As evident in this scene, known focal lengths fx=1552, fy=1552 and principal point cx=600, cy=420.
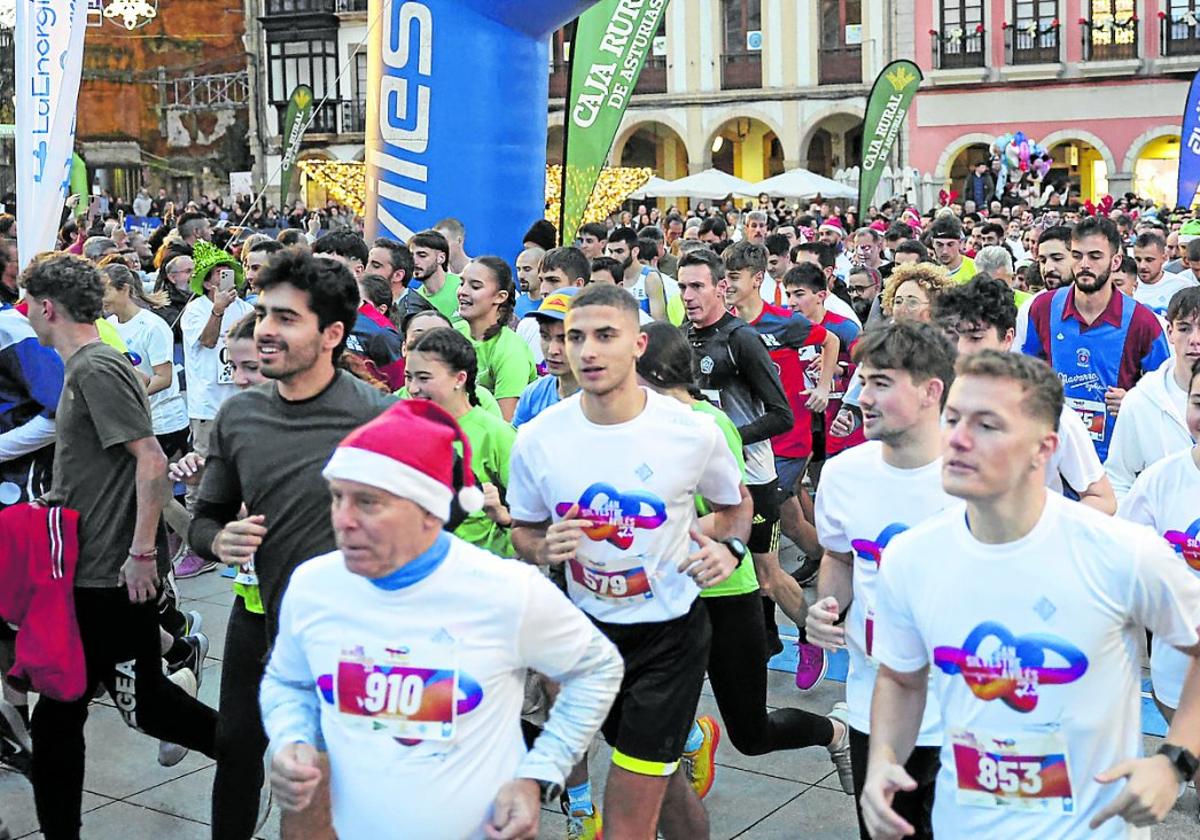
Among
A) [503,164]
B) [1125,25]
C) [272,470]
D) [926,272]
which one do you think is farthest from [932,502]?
[1125,25]

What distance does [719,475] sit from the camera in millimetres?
4750

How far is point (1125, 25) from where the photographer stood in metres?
43.0

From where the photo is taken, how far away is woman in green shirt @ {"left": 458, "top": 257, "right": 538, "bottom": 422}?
7.38 metres

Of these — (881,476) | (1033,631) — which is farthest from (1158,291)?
(1033,631)

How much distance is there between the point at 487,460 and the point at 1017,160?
33729 mm

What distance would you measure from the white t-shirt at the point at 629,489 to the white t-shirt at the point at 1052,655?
1378 mm

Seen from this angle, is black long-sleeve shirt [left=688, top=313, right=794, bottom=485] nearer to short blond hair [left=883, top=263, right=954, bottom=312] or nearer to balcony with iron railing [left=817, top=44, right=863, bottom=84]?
short blond hair [left=883, top=263, right=954, bottom=312]

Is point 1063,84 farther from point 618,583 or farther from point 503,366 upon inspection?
point 618,583

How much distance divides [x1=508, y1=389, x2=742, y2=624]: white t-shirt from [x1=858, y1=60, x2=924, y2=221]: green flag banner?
1613 centimetres

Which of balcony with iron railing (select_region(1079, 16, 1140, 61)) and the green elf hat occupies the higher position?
balcony with iron railing (select_region(1079, 16, 1140, 61))

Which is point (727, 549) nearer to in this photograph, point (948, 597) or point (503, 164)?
point (948, 597)

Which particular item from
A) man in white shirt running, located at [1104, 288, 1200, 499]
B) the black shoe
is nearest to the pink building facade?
the black shoe

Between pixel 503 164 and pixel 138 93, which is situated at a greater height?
pixel 138 93

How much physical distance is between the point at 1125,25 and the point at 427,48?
37.1 meters
